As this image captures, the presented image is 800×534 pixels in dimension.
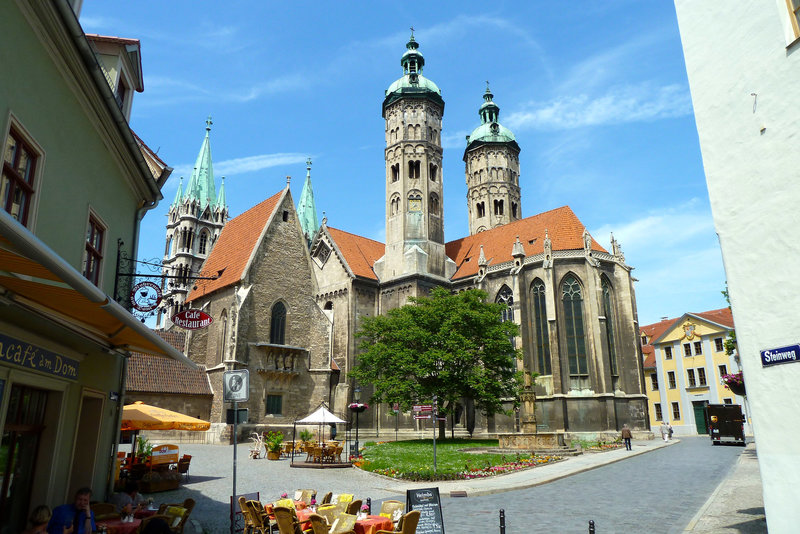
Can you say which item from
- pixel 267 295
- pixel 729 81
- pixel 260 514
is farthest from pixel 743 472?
pixel 267 295

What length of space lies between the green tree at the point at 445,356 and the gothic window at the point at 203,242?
47.7 m

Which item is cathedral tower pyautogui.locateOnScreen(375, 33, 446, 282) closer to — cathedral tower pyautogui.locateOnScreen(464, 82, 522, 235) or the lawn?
cathedral tower pyautogui.locateOnScreen(464, 82, 522, 235)

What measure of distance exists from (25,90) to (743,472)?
68.9 feet

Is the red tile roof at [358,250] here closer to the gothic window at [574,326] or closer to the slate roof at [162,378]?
the gothic window at [574,326]

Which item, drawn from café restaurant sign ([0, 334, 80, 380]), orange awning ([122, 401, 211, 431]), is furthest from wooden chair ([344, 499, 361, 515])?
orange awning ([122, 401, 211, 431])

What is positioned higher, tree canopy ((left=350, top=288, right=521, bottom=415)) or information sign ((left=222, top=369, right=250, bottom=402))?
tree canopy ((left=350, top=288, right=521, bottom=415))

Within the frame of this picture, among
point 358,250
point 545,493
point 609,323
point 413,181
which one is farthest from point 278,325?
point 545,493

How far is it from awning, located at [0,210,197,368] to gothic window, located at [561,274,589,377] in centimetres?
3345

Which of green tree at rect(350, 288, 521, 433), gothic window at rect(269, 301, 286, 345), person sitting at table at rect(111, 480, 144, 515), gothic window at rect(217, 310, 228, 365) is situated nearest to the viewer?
person sitting at table at rect(111, 480, 144, 515)

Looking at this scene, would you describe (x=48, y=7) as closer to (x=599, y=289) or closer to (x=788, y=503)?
(x=788, y=503)

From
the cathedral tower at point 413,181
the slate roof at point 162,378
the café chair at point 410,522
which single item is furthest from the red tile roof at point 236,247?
the café chair at point 410,522

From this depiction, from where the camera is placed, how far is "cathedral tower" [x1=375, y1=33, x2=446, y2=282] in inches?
1863

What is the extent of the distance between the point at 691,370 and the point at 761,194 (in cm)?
5121

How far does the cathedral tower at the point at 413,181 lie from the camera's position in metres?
47.3
